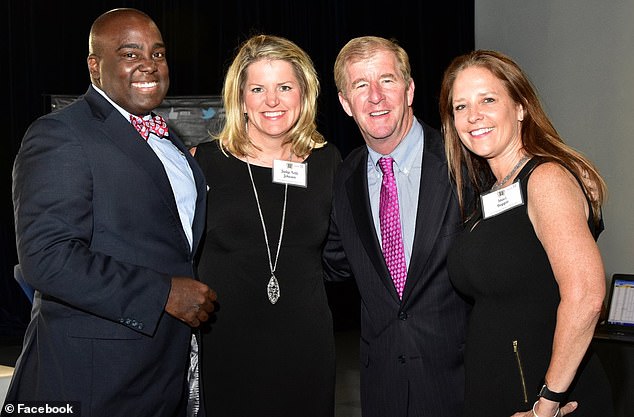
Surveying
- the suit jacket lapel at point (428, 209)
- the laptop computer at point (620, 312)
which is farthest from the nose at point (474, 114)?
the laptop computer at point (620, 312)

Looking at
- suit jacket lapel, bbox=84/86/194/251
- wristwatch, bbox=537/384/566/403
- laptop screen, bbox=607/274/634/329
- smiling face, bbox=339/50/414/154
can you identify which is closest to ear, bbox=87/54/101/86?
suit jacket lapel, bbox=84/86/194/251

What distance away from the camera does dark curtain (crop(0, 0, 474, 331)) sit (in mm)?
7949

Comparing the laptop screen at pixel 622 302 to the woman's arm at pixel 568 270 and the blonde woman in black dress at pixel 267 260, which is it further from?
the woman's arm at pixel 568 270

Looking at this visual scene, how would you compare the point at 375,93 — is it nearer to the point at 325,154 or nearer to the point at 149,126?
the point at 325,154

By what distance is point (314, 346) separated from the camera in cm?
311

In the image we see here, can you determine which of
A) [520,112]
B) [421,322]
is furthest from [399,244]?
[520,112]

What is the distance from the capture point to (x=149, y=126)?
2664 mm

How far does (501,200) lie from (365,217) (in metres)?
0.67

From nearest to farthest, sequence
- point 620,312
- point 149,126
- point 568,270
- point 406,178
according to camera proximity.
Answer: point 568,270 < point 149,126 < point 406,178 < point 620,312

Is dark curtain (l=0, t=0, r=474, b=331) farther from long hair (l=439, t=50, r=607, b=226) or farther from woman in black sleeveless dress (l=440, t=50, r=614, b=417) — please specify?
woman in black sleeveless dress (l=440, t=50, r=614, b=417)

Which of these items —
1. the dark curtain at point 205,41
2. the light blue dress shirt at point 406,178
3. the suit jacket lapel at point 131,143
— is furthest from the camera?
the dark curtain at point 205,41

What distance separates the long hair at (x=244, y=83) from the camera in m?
3.24

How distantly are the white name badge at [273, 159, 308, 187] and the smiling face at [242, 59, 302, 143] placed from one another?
120 mm

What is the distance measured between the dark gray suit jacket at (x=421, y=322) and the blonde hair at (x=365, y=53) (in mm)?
383
